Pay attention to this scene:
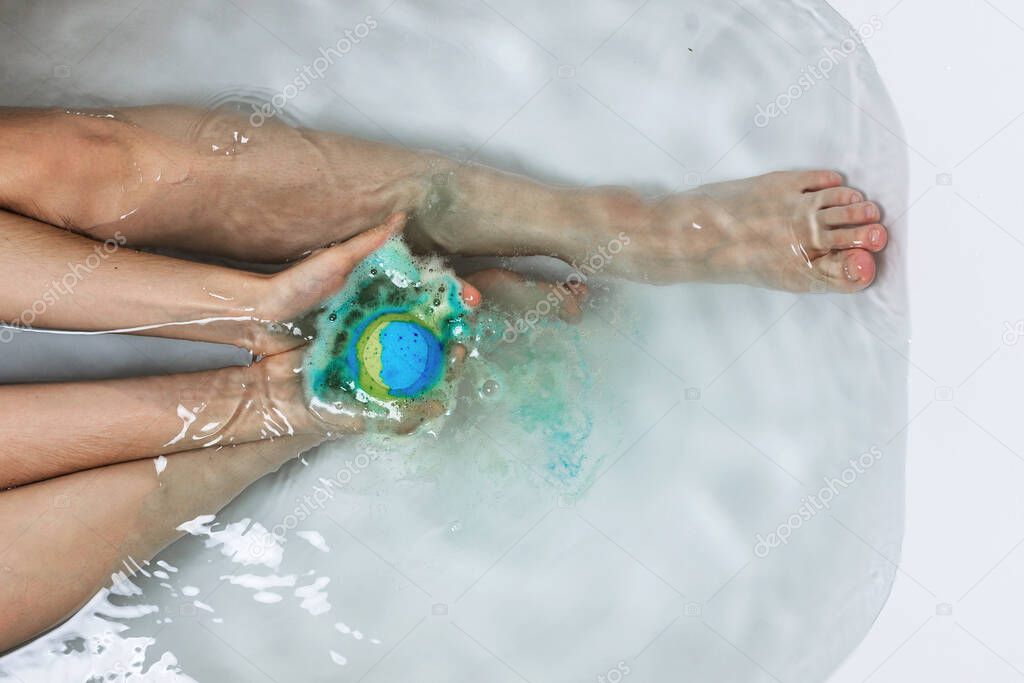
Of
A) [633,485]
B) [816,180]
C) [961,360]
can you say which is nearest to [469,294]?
[633,485]

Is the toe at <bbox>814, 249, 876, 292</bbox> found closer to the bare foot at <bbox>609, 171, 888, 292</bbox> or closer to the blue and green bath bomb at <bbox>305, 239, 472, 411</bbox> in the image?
the bare foot at <bbox>609, 171, 888, 292</bbox>

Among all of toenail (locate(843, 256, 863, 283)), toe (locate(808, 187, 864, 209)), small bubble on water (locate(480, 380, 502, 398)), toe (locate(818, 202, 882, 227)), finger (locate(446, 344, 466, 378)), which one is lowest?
small bubble on water (locate(480, 380, 502, 398))

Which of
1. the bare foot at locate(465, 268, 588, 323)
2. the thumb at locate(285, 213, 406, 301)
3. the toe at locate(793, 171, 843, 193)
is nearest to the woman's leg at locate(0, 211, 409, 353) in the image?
the thumb at locate(285, 213, 406, 301)

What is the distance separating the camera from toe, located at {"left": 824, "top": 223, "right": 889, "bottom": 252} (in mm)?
806

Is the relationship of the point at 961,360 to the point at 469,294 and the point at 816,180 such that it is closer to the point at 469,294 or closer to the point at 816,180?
the point at 816,180

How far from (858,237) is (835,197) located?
5 cm

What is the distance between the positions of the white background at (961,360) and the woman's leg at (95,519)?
Result: 65cm

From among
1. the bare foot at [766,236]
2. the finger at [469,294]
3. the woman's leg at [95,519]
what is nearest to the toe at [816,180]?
the bare foot at [766,236]

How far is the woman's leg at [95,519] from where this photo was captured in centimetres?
73

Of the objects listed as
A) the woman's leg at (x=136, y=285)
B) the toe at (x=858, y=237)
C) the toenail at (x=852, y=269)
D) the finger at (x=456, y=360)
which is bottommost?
Answer: the finger at (x=456, y=360)

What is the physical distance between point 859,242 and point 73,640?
3.00 ft

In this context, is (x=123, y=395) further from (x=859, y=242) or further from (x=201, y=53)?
(x=859, y=242)

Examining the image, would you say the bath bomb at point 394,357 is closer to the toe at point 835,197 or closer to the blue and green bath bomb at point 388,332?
the blue and green bath bomb at point 388,332

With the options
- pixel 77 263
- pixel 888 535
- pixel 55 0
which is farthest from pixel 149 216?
pixel 888 535
